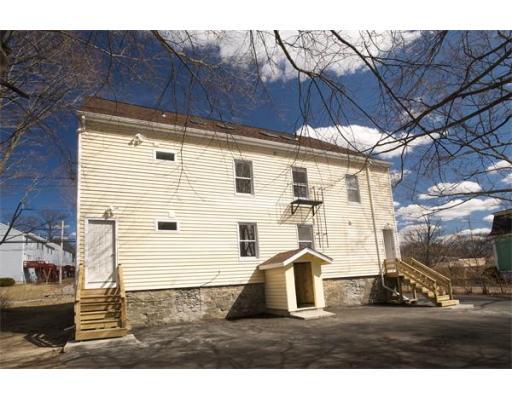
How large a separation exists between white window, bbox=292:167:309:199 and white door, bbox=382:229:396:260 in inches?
144

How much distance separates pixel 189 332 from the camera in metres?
6.70

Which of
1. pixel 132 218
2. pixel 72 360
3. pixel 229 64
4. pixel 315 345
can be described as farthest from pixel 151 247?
pixel 229 64

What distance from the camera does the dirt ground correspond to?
4.09 meters

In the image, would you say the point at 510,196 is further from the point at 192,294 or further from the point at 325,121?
the point at 192,294

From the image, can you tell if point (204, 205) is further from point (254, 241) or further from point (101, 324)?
point (101, 324)

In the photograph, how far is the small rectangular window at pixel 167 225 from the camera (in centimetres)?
819

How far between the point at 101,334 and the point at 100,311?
24.4 inches

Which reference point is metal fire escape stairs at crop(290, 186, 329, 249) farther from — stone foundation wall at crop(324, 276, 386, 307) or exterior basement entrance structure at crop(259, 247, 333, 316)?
stone foundation wall at crop(324, 276, 386, 307)

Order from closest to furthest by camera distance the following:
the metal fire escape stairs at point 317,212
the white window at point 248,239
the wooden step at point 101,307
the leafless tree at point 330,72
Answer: the leafless tree at point 330,72, the wooden step at point 101,307, the white window at point 248,239, the metal fire escape stairs at point 317,212

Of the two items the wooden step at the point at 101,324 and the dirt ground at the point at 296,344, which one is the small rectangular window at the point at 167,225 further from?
the wooden step at the point at 101,324

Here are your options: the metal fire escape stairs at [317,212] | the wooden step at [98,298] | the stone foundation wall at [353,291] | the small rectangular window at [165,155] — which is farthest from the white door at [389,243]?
the wooden step at [98,298]

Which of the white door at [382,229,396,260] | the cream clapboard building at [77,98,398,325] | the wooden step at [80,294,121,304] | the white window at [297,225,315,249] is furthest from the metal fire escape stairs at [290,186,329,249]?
the wooden step at [80,294,121,304]

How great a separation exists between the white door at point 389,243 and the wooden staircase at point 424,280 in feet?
2.04

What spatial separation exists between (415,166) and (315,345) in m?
3.09
